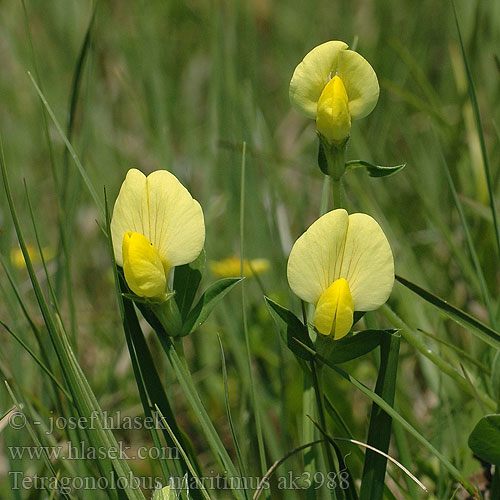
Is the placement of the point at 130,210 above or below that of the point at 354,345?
above

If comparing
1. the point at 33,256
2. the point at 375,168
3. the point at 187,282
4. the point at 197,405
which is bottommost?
the point at 33,256

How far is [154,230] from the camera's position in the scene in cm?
66

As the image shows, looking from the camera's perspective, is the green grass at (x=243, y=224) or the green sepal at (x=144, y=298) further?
the green grass at (x=243, y=224)

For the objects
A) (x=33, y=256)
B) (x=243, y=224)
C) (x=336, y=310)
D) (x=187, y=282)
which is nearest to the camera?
(x=336, y=310)

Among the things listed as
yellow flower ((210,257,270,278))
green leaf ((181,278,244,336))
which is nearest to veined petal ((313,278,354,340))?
green leaf ((181,278,244,336))

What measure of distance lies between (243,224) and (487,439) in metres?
0.52

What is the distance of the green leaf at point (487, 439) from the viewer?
66 centimetres

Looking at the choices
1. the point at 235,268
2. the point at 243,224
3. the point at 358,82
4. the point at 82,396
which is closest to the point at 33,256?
the point at 235,268

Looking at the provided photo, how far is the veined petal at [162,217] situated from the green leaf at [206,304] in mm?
43

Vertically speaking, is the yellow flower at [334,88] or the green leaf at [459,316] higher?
the yellow flower at [334,88]

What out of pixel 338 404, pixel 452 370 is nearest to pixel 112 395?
pixel 338 404

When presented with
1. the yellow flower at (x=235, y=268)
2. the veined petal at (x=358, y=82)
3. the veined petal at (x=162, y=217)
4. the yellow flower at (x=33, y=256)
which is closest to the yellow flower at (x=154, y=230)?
the veined petal at (x=162, y=217)

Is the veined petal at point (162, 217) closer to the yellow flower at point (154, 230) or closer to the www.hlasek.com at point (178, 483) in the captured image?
the yellow flower at point (154, 230)

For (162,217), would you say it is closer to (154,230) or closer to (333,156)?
(154,230)
